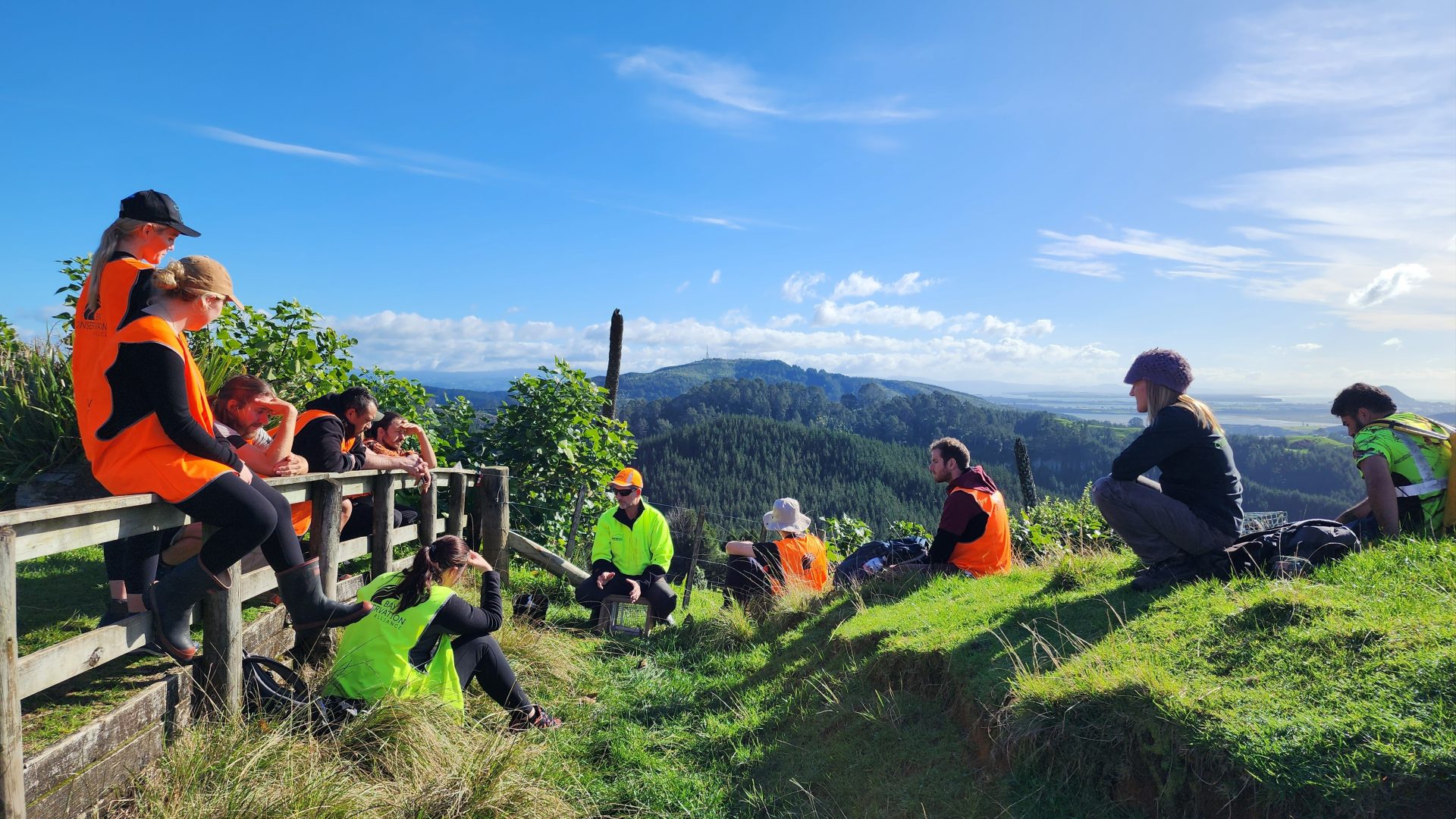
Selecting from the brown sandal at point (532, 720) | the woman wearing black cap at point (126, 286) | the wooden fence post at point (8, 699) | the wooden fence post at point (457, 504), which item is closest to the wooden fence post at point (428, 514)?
the wooden fence post at point (457, 504)

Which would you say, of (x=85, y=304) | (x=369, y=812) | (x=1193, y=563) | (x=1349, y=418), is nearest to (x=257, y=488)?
(x=85, y=304)

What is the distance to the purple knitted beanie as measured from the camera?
493cm

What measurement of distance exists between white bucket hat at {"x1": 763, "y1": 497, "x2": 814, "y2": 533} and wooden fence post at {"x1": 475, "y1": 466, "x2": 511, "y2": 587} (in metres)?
2.96

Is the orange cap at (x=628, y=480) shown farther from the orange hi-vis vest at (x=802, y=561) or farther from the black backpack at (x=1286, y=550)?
the black backpack at (x=1286, y=550)

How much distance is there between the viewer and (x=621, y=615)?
298 inches

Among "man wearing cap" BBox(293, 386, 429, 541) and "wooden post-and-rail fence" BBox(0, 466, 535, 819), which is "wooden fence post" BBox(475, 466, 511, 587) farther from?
"wooden post-and-rail fence" BBox(0, 466, 535, 819)

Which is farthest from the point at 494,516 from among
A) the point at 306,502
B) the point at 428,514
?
the point at 306,502

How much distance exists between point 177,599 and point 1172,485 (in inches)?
216

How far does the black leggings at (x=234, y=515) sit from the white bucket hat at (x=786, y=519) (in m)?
5.96

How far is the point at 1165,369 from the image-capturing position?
4.94 meters

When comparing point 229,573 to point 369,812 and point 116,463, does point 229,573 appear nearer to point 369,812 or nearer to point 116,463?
point 116,463

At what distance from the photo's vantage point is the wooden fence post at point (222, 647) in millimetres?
3841

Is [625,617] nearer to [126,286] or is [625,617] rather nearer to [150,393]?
[150,393]

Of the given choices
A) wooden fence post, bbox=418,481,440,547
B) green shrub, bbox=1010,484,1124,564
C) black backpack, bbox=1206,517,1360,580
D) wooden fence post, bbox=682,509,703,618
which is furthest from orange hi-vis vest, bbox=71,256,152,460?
green shrub, bbox=1010,484,1124,564
